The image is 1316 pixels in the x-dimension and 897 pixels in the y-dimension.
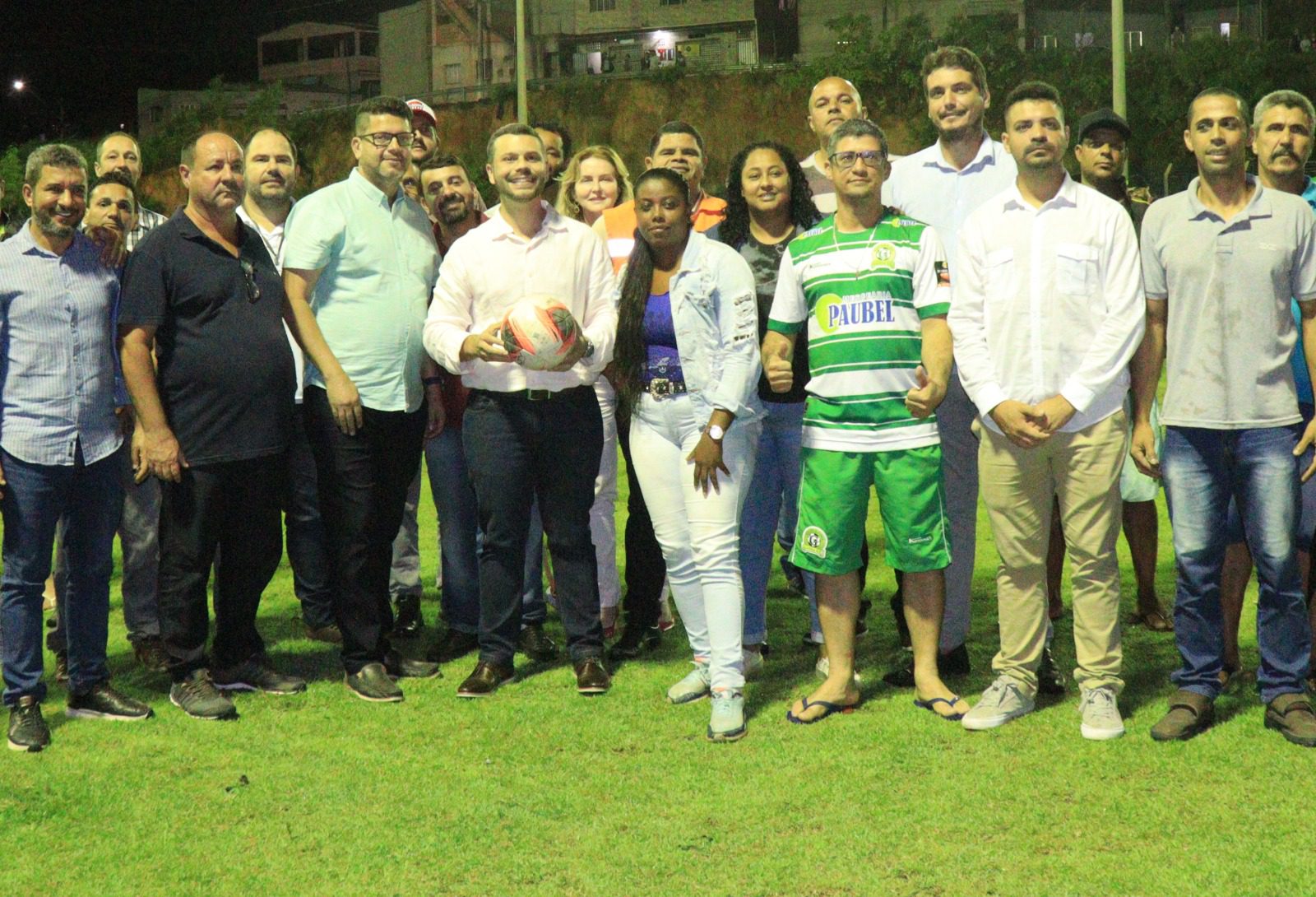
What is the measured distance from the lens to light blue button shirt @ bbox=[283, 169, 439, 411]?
6.25m

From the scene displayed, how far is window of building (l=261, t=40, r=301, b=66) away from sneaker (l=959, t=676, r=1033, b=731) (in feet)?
259

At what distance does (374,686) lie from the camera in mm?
6387

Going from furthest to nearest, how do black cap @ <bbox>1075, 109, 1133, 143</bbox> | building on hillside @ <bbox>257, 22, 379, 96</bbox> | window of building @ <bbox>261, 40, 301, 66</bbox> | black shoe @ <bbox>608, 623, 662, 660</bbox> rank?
window of building @ <bbox>261, 40, 301, 66</bbox> → building on hillside @ <bbox>257, 22, 379, 96</bbox> → black shoe @ <bbox>608, 623, 662, 660</bbox> → black cap @ <bbox>1075, 109, 1133, 143</bbox>

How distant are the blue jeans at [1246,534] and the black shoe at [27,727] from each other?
15.0 ft

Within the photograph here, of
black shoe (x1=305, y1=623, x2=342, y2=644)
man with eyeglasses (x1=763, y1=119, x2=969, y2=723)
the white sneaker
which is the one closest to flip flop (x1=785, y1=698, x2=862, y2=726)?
man with eyeglasses (x1=763, y1=119, x2=969, y2=723)

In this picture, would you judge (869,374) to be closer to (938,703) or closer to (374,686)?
(938,703)

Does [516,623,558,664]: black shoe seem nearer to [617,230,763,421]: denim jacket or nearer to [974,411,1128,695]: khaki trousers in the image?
[617,230,763,421]: denim jacket

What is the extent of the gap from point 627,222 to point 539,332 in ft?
4.18

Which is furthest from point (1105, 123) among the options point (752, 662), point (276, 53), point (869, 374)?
point (276, 53)

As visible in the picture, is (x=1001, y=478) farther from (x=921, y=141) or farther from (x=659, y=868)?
(x=921, y=141)

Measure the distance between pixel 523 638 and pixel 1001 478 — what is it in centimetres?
268

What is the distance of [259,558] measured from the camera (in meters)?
6.40

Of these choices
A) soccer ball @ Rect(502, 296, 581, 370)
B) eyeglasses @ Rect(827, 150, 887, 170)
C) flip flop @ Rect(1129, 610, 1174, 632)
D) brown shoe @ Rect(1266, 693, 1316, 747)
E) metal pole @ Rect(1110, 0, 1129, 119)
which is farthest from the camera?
metal pole @ Rect(1110, 0, 1129, 119)

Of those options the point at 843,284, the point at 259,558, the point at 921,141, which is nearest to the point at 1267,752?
the point at 843,284
